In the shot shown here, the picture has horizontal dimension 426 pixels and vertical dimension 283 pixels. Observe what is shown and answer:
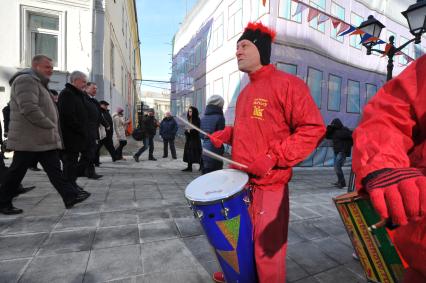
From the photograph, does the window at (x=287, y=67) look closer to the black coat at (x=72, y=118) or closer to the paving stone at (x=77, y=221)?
the black coat at (x=72, y=118)

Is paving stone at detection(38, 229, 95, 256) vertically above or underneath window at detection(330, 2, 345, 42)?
underneath

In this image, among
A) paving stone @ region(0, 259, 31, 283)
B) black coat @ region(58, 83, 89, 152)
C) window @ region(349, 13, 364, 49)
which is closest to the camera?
paving stone @ region(0, 259, 31, 283)

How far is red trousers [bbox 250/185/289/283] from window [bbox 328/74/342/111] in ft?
33.2

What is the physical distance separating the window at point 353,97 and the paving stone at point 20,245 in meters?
11.7

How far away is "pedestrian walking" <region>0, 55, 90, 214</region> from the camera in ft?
9.80

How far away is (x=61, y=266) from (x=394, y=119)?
248 centimetres

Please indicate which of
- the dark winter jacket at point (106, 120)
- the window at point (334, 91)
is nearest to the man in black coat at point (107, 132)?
the dark winter jacket at point (106, 120)

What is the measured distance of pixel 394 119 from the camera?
887 millimetres

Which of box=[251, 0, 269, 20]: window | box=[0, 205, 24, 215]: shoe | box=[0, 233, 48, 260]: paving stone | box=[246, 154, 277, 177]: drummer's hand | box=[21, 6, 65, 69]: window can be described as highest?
box=[251, 0, 269, 20]: window

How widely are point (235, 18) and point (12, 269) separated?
10.5 m

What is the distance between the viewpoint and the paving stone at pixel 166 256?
2.16 metres

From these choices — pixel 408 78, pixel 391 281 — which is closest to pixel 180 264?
pixel 391 281

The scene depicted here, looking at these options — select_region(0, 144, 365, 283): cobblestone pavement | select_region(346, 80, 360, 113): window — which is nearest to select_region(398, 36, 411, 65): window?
select_region(346, 80, 360, 113): window

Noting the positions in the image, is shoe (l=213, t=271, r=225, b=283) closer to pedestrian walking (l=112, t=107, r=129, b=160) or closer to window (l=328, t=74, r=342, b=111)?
pedestrian walking (l=112, t=107, r=129, b=160)
